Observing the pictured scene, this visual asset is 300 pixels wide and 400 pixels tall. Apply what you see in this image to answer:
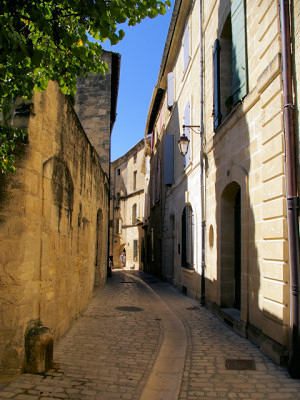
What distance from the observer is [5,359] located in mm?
3645

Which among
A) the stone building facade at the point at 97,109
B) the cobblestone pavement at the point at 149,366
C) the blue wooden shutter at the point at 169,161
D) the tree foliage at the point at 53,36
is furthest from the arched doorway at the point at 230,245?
the stone building facade at the point at 97,109

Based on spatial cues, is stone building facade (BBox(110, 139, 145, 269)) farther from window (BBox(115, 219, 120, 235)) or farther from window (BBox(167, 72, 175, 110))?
window (BBox(167, 72, 175, 110))

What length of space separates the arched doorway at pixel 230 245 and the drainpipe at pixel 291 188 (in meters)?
2.78

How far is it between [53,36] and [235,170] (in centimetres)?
429

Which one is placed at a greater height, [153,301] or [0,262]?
[0,262]

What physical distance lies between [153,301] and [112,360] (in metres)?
5.27

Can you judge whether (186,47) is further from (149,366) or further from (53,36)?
(149,366)

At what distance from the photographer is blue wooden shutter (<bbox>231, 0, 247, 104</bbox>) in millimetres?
6316

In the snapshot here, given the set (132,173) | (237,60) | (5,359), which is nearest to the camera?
(5,359)

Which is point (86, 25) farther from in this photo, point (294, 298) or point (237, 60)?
point (237, 60)

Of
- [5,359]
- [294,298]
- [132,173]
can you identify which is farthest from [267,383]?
[132,173]

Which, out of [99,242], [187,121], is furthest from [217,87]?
[99,242]

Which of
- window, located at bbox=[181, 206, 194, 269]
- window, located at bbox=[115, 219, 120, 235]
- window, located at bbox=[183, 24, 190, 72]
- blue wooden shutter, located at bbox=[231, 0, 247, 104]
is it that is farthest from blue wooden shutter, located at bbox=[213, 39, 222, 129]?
window, located at bbox=[115, 219, 120, 235]

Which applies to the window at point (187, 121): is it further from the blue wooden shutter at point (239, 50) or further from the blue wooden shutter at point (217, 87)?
the blue wooden shutter at point (239, 50)
